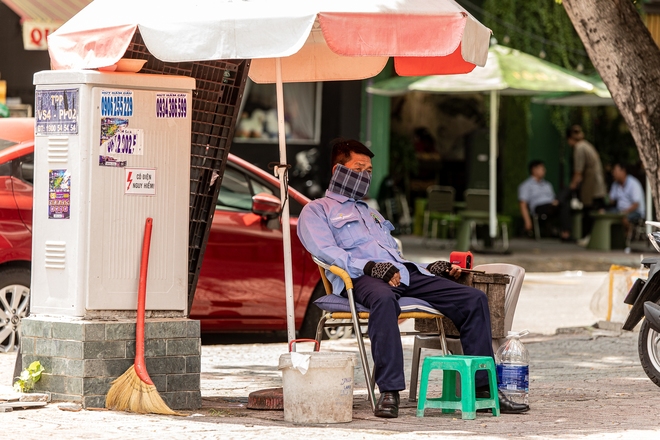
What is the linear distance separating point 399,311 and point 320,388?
0.64 m

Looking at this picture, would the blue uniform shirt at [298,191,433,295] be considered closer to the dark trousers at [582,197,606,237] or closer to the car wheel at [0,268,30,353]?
the car wheel at [0,268,30,353]

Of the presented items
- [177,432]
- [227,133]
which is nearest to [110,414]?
[177,432]

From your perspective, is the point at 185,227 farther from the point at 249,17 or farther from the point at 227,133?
the point at 249,17

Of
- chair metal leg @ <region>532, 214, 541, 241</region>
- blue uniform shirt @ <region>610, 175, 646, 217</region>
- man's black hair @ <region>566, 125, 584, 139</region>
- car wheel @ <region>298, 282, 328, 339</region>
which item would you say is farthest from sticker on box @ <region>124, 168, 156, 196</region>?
man's black hair @ <region>566, 125, 584, 139</region>

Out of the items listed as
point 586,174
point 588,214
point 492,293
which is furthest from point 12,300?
point 588,214

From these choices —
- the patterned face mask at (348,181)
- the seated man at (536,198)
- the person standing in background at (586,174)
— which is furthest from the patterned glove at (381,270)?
the person standing in background at (586,174)

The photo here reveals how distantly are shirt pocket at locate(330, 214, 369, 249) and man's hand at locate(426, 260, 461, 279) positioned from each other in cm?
43

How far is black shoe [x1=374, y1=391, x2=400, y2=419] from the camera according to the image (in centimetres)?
629

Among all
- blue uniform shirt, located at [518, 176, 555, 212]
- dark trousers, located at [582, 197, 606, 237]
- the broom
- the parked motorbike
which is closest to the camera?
the broom

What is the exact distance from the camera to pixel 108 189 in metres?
6.45

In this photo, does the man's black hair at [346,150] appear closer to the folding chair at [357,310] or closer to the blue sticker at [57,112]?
the folding chair at [357,310]

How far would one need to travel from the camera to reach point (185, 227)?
6.75 metres

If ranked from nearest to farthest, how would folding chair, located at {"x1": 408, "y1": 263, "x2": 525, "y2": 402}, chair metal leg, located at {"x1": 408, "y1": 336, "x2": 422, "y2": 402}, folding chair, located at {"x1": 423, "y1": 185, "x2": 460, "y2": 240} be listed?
1. folding chair, located at {"x1": 408, "y1": 263, "x2": 525, "y2": 402}
2. chair metal leg, located at {"x1": 408, "y1": 336, "x2": 422, "y2": 402}
3. folding chair, located at {"x1": 423, "y1": 185, "x2": 460, "y2": 240}

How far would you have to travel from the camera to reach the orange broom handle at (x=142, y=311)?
632cm
